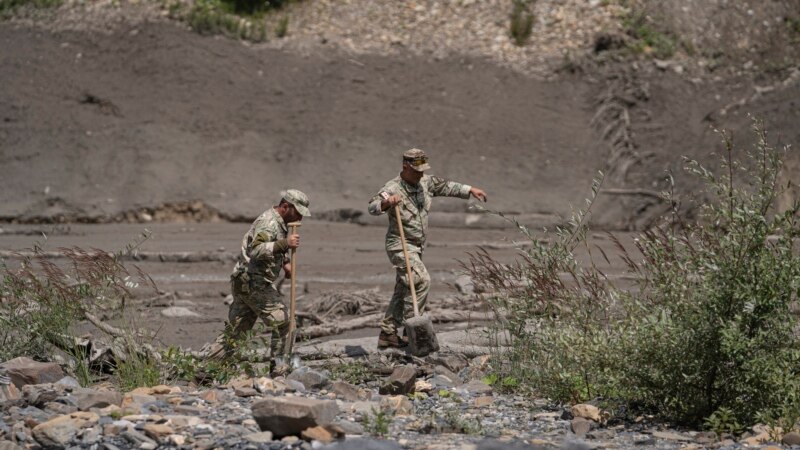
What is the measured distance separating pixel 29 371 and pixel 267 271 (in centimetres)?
205

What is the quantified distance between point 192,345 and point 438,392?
11.6ft

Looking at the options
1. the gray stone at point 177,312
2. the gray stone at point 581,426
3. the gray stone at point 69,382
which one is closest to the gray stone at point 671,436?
the gray stone at point 581,426

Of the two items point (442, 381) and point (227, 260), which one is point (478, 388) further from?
point (227, 260)

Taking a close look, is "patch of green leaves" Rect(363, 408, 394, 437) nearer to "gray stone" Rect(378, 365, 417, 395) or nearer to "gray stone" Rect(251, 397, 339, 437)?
"gray stone" Rect(251, 397, 339, 437)

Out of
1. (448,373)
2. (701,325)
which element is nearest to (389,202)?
(448,373)

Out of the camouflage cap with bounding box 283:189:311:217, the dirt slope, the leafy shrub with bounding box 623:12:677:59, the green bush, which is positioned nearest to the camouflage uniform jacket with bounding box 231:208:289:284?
the camouflage cap with bounding box 283:189:311:217

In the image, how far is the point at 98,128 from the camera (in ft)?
70.8

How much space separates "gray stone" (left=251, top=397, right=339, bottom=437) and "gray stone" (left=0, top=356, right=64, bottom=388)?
2326 millimetres

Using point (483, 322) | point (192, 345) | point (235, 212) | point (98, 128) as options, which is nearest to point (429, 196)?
point (483, 322)

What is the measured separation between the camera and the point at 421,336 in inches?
405

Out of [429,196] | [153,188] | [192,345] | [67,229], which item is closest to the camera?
[429,196]

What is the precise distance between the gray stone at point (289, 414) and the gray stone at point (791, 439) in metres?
2.94

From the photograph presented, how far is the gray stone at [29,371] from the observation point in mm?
8867

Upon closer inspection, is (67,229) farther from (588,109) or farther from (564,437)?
(564,437)
